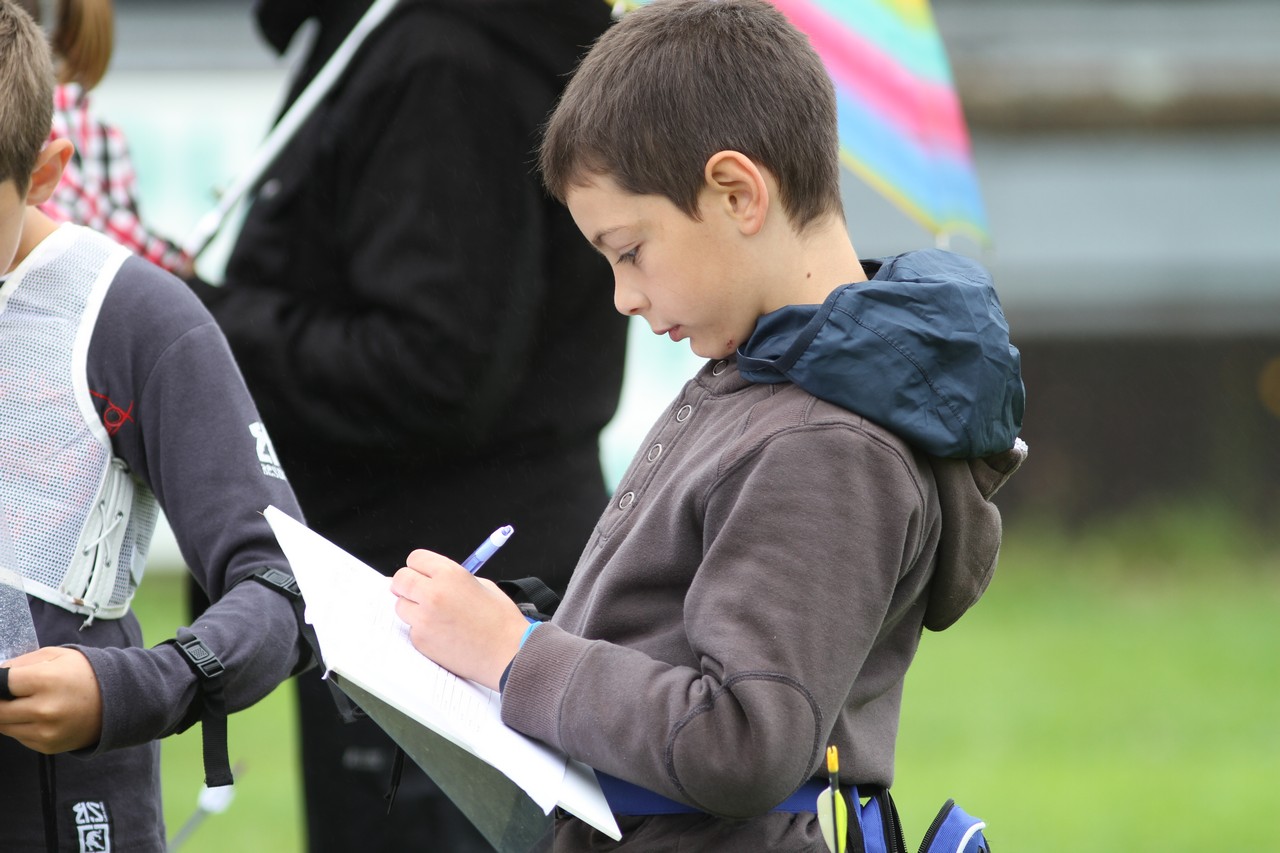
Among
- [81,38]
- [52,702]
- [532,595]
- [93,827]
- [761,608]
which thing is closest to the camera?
[761,608]

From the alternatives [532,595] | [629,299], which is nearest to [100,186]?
[532,595]

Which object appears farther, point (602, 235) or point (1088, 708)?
point (1088, 708)

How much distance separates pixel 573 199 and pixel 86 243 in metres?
0.61

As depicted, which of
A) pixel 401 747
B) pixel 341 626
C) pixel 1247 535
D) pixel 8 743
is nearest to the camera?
pixel 341 626

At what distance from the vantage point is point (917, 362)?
1.58m

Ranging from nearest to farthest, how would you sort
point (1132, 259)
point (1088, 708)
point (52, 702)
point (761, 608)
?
point (761, 608), point (52, 702), point (1088, 708), point (1132, 259)

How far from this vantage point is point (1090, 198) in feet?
29.3

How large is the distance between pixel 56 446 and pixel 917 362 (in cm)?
97

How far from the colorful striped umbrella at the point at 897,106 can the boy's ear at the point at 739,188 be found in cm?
71

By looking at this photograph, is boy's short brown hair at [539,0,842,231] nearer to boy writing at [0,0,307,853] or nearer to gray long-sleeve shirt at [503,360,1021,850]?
gray long-sleeve shirt at [503,360,1021,850]

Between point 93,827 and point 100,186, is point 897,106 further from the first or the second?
point 93,827

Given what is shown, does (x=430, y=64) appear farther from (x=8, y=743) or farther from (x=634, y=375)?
(x=634, y=375)

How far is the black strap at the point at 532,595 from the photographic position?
191cm

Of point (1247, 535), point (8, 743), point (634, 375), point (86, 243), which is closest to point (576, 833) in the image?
point (8, 743)
